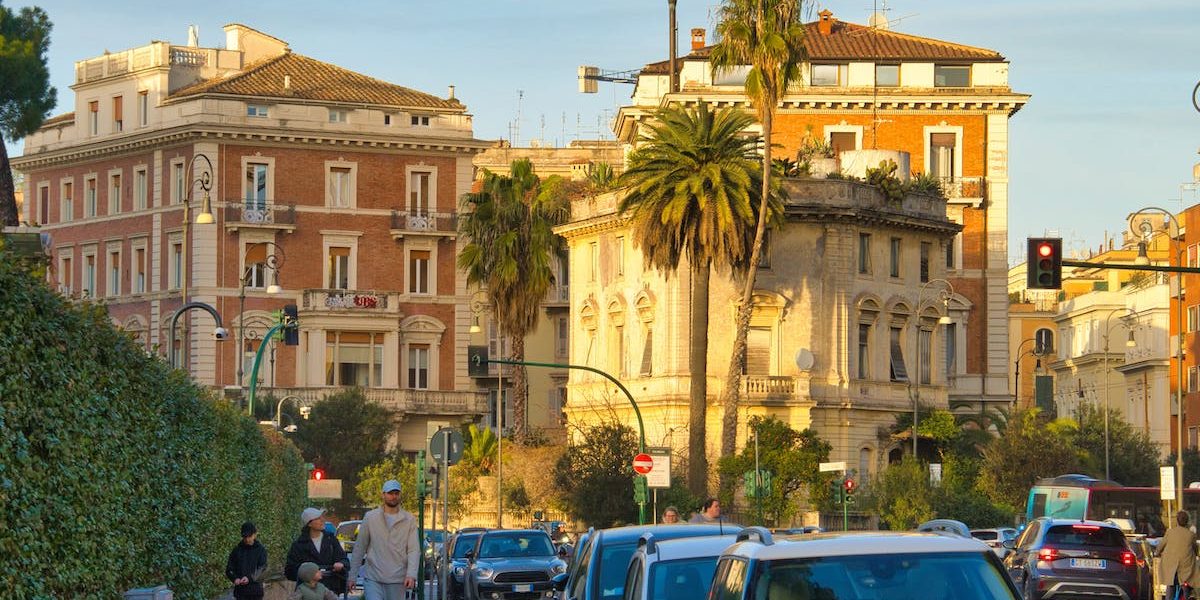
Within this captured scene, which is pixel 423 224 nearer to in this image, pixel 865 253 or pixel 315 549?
pixel 865 253

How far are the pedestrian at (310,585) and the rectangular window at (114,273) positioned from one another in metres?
73.1

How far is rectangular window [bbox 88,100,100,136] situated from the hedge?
66461 mm

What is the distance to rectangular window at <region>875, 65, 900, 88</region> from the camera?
273 feet

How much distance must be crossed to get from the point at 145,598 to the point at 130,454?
1505mm

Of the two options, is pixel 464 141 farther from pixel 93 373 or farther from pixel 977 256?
pixel 93 373

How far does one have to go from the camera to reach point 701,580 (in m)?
15.7

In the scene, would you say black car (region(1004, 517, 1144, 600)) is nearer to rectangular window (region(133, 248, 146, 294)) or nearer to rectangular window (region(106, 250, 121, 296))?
rectangular window (region(133, 248, 146, 294))

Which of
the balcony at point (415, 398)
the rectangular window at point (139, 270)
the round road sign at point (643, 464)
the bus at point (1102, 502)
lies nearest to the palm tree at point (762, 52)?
the bus at point (1102, 502)

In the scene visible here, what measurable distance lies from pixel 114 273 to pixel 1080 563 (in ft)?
211

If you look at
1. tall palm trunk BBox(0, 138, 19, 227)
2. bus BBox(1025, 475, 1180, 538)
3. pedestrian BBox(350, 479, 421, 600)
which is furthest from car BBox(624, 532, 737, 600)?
bus BBox(1025, 475, 1180, 538)

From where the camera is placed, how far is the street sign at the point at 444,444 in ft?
104

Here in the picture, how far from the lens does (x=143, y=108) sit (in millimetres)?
88562

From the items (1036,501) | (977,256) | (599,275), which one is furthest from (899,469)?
(977,256)

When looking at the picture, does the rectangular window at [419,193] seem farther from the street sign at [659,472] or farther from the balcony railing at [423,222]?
the street sign at [659,472]
